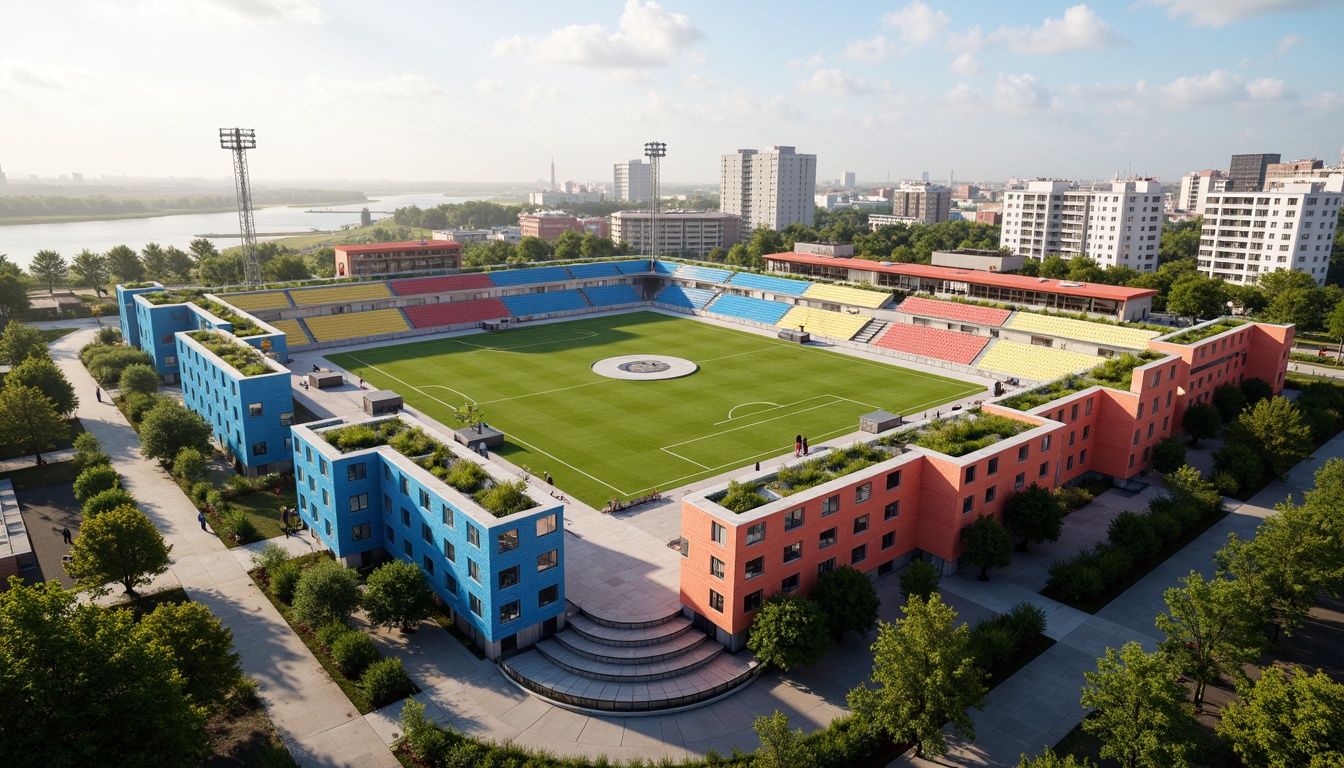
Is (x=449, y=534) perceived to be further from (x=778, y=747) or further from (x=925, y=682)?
(x=925, y=682)

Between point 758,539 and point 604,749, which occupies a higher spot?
point 758,539

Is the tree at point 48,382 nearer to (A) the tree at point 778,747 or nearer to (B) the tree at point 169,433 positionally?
(B) the tree at point 169,433

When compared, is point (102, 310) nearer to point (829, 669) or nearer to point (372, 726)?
point (372, 726)

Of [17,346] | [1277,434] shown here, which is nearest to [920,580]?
[1277,434]

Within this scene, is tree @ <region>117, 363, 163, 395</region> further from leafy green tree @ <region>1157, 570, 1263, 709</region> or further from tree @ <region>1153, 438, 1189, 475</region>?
tree @ <region>1153, 438, 1189, 475</region>

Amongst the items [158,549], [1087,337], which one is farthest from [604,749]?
[1087,337]

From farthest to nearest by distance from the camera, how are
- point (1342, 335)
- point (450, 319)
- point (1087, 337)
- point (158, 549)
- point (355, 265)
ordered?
point (355, 265)
point (450, 319)
point (1342, 335)
point (1087, 337)
point (158, 549)
